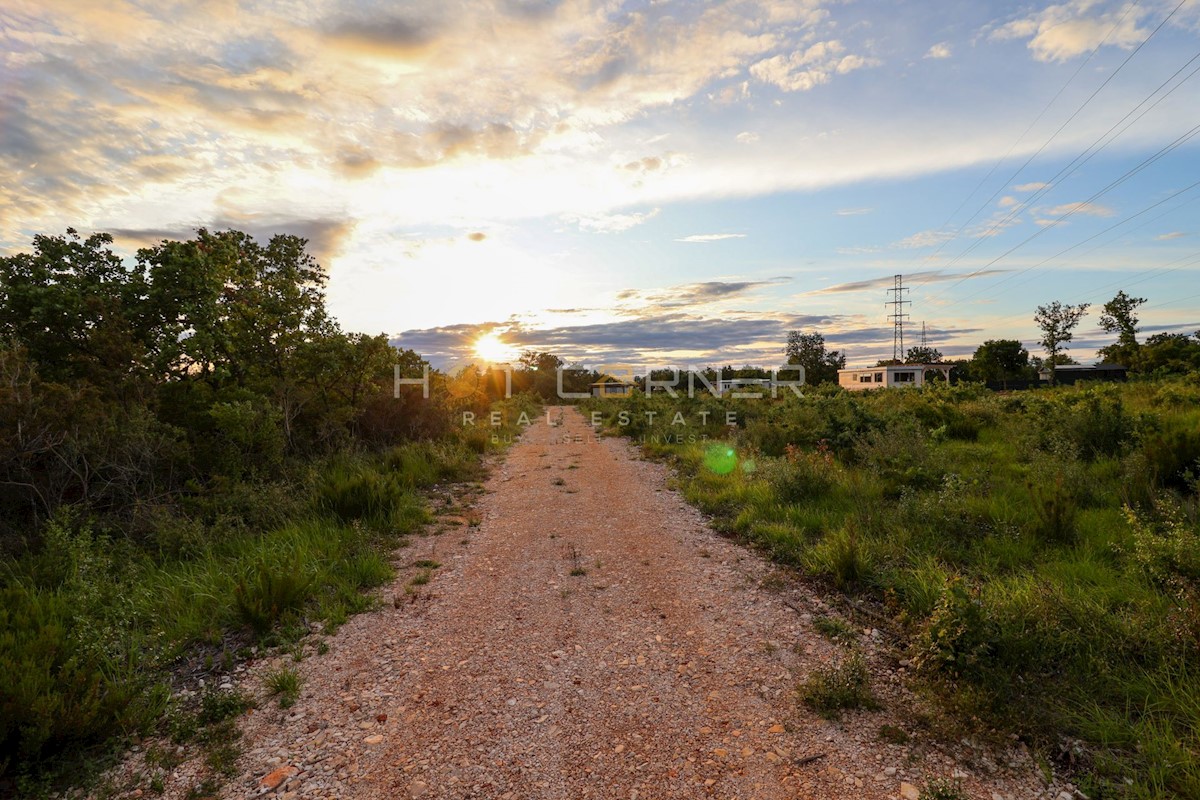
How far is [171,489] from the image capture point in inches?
308

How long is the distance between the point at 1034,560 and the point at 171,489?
11000mm

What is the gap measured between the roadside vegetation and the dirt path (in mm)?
594

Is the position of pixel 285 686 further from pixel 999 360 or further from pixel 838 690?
pixel 999 360

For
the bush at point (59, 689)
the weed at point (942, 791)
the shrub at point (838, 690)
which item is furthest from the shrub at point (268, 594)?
the weed at point (942, 791)

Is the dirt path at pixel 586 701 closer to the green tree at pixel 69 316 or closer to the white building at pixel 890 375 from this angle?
the green tree at pixel 69 316

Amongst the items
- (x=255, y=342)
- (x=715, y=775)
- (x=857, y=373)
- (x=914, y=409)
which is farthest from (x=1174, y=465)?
(x=857, y=373)

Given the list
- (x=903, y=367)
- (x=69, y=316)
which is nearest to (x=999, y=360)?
(x=903, y=367)

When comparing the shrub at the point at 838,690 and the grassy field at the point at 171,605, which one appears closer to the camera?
the grassy field at the point at 171,605

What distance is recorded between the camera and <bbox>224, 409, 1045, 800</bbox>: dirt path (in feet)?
9.98

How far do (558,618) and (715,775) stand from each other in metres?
2.34

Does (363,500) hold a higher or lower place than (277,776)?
higher

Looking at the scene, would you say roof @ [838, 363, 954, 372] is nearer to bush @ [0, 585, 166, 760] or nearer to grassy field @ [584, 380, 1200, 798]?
grassy field @ [584, 380, 1200, 798]

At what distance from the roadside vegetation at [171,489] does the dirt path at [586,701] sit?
594 millimetres

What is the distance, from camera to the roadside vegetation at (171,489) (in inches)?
144
